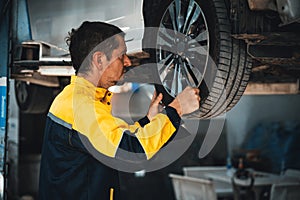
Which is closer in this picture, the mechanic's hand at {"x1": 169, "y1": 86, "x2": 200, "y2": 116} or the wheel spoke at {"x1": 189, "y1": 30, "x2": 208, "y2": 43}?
the mechanic's hand at {"x1": 169, "y1": 86, "x2": 200, "y2": 116}

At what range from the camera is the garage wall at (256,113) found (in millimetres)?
8984

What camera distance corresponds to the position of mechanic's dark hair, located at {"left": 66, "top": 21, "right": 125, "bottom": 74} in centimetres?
232

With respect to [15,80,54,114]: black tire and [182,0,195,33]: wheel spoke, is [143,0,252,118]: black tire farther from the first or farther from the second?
[15,80,54,114]: black tire

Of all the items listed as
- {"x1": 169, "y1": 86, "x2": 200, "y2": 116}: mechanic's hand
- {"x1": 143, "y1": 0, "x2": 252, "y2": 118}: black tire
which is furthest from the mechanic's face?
{"x1": 143, "y1": 0, "x2": 252, "y2": 118}: black tire

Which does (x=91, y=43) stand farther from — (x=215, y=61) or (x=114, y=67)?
(x=215, y=61)

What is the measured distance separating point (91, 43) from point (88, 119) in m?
0.37

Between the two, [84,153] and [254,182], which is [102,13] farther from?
[254,182]

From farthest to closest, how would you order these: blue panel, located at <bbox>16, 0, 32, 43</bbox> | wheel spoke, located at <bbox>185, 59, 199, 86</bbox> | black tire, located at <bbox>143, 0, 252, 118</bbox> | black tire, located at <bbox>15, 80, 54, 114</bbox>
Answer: black tire, located at <bbox>15, 80, 54, 114</bbox>, blue panel, located at <bbox>16, 0, 32, 43</bbox>, wheel spoke, located at <bbox>185, 59, 199, 86</bbox>, black tire, located at <bbox>143, 0, 252, 118</bbox>

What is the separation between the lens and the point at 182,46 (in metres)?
2.81

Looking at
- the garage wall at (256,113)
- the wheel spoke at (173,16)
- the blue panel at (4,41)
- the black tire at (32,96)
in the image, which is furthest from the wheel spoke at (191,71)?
the garage wall at (256,113)

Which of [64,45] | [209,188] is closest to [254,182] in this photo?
[209,188]

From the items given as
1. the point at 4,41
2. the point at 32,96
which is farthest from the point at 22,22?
the point at 32,96

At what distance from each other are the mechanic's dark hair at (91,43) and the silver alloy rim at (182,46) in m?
0.51

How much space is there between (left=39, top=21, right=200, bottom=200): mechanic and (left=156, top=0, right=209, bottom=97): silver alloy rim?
44cm
